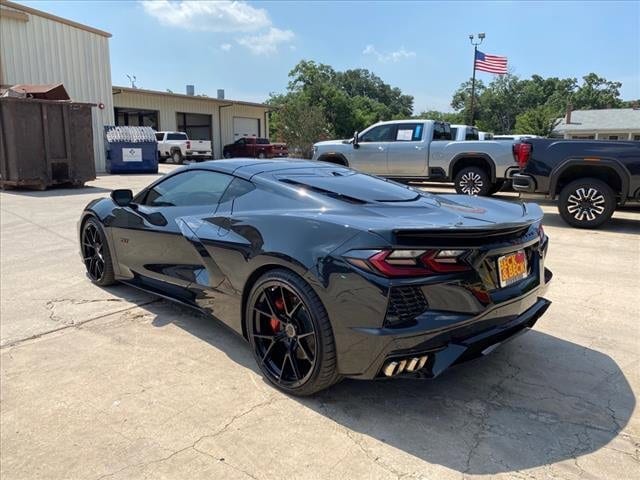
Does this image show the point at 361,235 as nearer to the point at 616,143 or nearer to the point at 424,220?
the point at 424,220

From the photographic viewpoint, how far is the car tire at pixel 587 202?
8.27 meters

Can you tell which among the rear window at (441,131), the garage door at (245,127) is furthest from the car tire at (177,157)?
the rear window at (441,131)

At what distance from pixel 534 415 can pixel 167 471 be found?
196cm

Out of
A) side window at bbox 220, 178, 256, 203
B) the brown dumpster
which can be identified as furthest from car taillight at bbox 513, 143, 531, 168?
the brown dumpster

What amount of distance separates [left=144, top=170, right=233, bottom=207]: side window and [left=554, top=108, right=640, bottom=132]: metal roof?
1777 inches

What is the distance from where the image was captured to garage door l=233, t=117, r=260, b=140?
126 feet

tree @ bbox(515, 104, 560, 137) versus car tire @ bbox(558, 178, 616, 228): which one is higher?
tree @ bbox(515, 104, 560, 137)

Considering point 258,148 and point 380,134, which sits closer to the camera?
point 380,134

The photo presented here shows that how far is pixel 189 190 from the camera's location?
4176 mm

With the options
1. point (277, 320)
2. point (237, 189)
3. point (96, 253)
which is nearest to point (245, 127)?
point (96, 253)

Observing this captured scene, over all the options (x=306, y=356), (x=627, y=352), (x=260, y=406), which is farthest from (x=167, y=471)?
(x=627, y=352)

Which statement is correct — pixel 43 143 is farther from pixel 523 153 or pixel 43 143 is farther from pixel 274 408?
pixel 274 408

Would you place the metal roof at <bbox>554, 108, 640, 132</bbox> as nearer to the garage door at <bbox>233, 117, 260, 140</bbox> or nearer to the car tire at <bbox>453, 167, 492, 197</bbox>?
the garage door at <bbox>233, 117, 260, 140</bbox>

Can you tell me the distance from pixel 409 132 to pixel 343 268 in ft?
34.8
